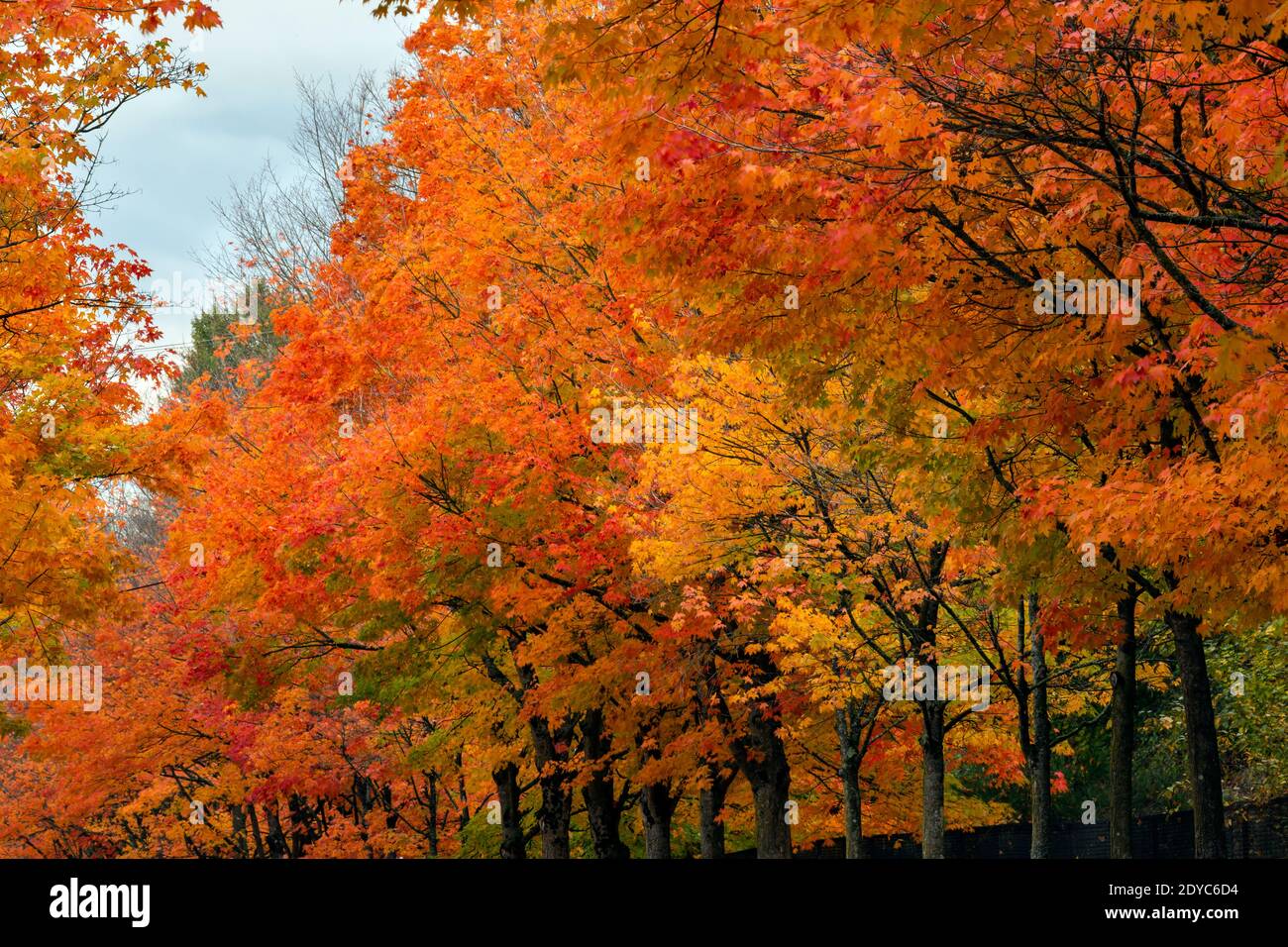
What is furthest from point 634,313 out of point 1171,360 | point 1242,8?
point 1242,8

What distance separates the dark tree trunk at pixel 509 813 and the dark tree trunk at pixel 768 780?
658 centimetres

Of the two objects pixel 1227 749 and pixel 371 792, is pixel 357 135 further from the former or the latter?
pixel 1227 749

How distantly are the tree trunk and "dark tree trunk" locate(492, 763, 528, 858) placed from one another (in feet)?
51.2

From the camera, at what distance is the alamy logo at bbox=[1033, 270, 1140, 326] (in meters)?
9.69

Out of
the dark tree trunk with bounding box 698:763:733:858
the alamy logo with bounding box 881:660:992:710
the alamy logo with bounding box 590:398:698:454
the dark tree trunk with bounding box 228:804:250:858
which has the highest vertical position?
the alamy logo with bounding box 590:398:698:454

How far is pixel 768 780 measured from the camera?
21.0m

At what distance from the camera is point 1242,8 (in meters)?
6.72

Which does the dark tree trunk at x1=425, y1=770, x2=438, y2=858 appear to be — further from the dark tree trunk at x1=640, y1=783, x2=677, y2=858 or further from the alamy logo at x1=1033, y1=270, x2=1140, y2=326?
the alamy logo at x1=1033, y1=270, x2=1140, y2=326

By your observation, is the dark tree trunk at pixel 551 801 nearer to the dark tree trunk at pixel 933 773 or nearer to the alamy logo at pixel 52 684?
the alamy logo at pixel 52 684

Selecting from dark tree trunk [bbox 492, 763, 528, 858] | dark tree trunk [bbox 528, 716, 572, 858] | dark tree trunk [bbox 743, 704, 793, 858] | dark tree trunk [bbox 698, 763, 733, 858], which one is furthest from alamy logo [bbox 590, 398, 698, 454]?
dark tree trunk [bbox 492, 763, 528, 858]

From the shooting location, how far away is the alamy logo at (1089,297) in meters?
9.69

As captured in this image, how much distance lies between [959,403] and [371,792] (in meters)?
25.2

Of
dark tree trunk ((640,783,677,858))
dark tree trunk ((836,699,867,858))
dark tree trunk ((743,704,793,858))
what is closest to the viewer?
dark tree trunk ((836,699,867,858))

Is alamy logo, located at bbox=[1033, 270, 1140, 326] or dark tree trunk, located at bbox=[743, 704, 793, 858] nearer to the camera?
alamy logo, located at bbox=[1033, 270, 1140, 326]
